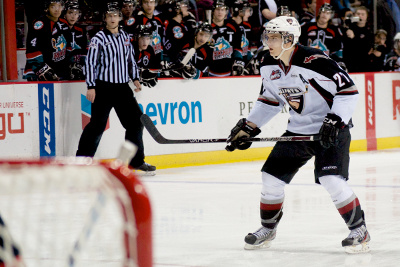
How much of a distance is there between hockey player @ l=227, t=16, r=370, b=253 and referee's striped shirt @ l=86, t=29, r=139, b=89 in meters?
3.21

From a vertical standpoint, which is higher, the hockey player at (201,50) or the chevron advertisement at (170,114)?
the hockey player at (201,50)

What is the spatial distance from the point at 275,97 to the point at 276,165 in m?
0.40

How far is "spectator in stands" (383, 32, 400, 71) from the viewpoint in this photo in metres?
11.4

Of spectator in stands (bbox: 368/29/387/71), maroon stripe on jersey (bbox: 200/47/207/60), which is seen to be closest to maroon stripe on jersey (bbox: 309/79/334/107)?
maroon stripe on jersey (bbox: 200/47/207/60)

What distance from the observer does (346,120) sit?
431 centimetres

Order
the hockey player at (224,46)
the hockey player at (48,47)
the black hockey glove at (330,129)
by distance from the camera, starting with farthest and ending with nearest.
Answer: the hockey player at (224,46), the hockey player at (48,47), the black hockey glove at (330,129)

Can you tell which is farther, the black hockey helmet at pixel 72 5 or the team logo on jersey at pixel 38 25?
the black hockey helmet at pixel 72 5

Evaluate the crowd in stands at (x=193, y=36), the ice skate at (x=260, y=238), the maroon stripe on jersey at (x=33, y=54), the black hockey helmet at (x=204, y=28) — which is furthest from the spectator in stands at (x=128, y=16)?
the ice skate at (x=260, y=238)

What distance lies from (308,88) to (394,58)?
→ 24.0ft

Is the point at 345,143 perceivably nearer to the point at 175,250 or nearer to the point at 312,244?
the point at 312,244

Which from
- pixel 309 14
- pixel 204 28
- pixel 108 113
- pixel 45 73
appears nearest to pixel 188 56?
pixel 204 28

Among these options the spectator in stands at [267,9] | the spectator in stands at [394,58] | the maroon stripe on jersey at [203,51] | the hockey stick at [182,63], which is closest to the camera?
the hockey stick at [182,63]

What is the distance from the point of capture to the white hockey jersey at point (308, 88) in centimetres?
434

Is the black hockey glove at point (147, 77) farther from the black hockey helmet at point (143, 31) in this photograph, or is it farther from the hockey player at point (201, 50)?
the hockey player at point (201, 50)
